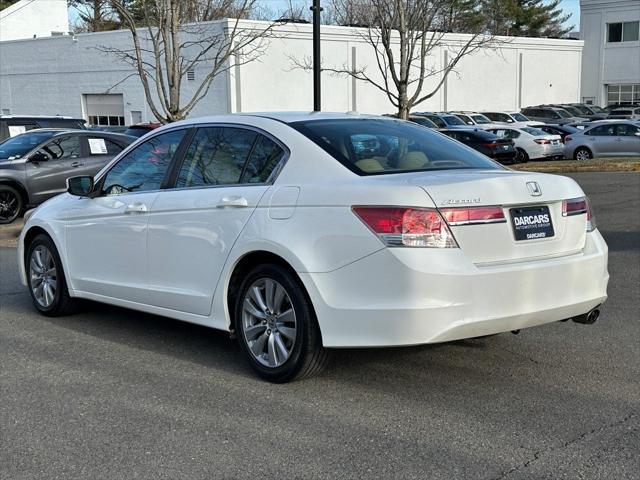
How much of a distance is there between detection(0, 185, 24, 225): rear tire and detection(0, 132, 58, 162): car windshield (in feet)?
2.02

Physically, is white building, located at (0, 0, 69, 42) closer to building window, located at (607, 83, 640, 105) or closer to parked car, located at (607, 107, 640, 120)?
parked car, located at (607, 107, 640, 120)

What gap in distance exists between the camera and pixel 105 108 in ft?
138

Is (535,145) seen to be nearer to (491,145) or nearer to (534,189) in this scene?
(491,145)

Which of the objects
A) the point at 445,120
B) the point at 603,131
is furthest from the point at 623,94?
the point at 603,131

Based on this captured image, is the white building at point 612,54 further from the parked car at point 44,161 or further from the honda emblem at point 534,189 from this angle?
the honda emblem at point 534,189

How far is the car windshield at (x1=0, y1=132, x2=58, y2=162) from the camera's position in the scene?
48.4 ft

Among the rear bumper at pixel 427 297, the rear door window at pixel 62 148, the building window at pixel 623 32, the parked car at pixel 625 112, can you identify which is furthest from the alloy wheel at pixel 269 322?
the building window at pixel 623 32

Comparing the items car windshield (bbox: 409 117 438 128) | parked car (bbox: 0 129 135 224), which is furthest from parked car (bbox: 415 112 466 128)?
parked car (bbox: 0 129 135 224)

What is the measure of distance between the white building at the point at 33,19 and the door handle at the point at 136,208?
161 feet

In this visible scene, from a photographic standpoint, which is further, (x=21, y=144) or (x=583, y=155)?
(x=583, y=155)

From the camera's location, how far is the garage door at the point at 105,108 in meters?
41.3

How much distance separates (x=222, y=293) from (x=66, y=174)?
33.9 ft

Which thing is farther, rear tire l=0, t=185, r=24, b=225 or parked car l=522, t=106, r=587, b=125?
parked car l=522, t=106, r=587, b=125

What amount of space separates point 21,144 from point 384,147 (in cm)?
1150
